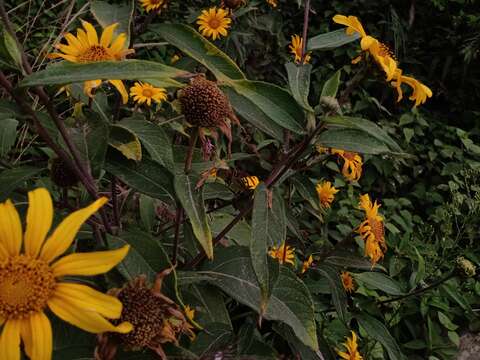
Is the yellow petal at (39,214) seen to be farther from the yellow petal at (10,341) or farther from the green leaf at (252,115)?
the green leaf at (252,115)

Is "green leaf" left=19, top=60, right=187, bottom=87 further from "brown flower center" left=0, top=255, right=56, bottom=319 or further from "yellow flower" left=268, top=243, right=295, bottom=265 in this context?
"yellow flower" left=268, top=243, right=295, bottom=265

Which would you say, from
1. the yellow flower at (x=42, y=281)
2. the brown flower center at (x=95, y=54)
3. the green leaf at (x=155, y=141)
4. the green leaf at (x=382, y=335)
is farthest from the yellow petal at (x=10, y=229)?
the green leaf at (x=382, y=335)

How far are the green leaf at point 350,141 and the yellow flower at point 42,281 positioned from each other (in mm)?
359

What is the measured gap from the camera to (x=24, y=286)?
0.56 meters

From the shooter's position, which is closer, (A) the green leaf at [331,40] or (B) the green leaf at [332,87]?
(B) the green leaf at [332,87]

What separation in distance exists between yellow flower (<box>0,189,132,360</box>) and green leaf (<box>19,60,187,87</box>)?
130 millimetres

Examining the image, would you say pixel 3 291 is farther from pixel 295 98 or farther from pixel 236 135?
pixel 236 135

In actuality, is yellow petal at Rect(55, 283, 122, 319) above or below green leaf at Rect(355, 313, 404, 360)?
above

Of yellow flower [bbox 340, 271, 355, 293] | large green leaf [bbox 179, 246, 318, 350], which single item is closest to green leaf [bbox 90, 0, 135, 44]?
large green leaf [bbox 179, 246, 318, 350]

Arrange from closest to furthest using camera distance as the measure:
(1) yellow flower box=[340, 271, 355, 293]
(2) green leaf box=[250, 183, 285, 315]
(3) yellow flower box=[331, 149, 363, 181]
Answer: (2) green leaf box=[250, 183, 285, 315] < (3) yellow flower box=[331, 149, 363, 181] < (1) yellow flower box=[340, 271, 355, 293]

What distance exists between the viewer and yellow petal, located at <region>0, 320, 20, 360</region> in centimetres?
54

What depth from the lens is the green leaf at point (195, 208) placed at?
710 millimetres

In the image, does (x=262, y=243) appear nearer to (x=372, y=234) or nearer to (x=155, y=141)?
(x=155, y=141)

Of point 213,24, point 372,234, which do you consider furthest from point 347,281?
point 213,24
